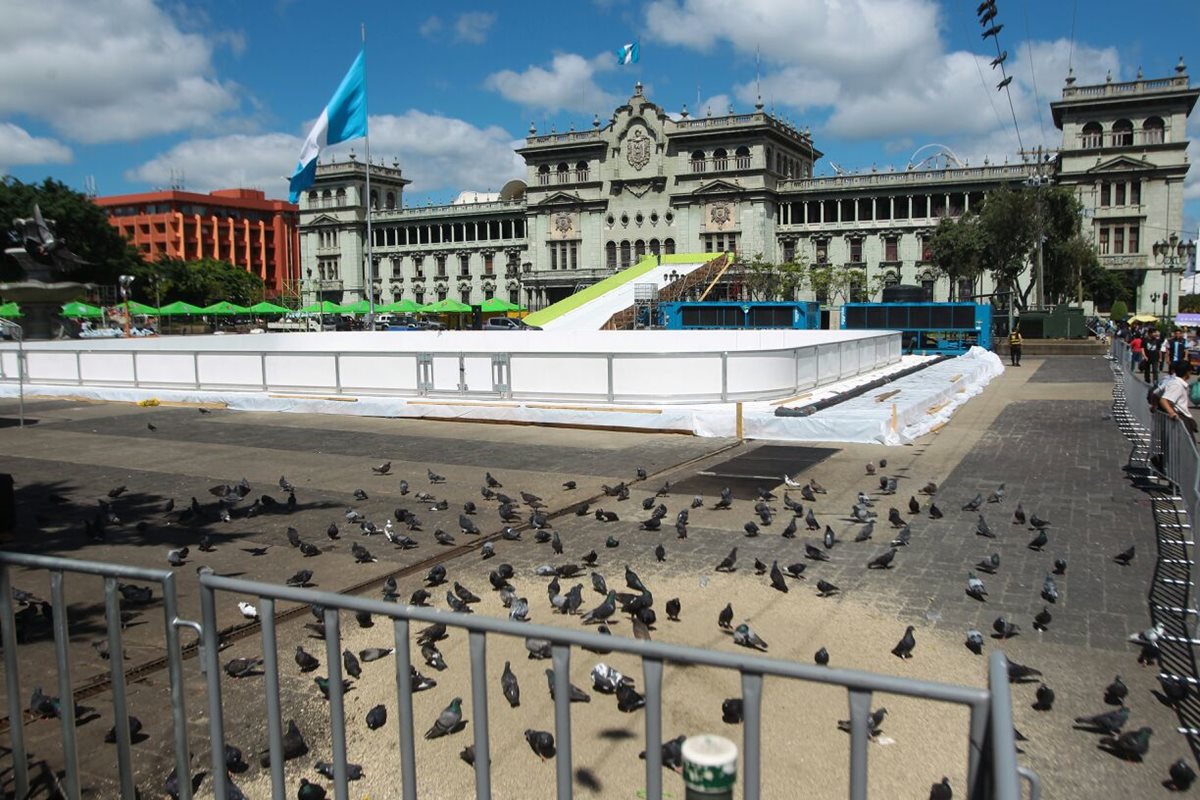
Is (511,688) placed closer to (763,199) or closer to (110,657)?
(110,657)

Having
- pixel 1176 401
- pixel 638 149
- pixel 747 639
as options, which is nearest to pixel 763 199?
pixel 638 149

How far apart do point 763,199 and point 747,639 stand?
94479 millimetres

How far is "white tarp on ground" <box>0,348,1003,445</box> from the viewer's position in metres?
15.9

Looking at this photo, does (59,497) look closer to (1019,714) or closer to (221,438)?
(221,438)

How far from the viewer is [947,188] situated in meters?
92.4

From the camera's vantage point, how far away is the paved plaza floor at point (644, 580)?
4.66 meters

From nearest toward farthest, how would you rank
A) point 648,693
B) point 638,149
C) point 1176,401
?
point 648,693 < point 1176,401 < point 638,149

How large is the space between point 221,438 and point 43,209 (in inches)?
2816

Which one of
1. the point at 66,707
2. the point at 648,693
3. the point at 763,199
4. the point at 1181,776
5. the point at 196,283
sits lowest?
the point at 1181,776

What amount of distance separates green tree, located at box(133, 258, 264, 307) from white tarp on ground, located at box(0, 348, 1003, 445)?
71.7m

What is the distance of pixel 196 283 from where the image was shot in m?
102

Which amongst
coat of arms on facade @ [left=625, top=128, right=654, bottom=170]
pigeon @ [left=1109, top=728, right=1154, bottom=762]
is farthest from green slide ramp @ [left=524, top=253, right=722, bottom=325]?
pigeon @ [left=1109, top=728, right=1154, bottom=762]

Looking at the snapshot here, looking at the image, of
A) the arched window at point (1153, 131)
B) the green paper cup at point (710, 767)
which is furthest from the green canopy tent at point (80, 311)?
the arched window at point (1153, 131)

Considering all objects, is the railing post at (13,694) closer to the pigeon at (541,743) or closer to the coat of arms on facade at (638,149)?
the pigeon at (541,743)
